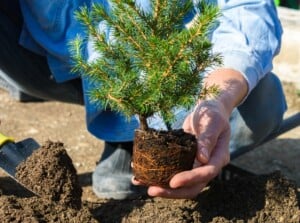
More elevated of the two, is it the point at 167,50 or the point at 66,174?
the point at 167,50

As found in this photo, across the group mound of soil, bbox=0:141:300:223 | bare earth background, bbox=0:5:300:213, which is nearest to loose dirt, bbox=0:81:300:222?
mound of soil, bbox=0:141:300:223

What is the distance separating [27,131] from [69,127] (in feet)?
0.82

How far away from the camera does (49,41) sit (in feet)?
9.80

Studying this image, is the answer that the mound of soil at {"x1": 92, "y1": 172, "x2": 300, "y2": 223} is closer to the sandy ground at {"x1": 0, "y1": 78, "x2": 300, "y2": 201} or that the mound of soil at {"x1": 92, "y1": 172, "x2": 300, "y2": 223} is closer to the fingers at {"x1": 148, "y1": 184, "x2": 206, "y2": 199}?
the fingers at {"x1": 148, "y1": 184, "x2": 206, "y2": 199}

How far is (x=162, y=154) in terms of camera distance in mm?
2094

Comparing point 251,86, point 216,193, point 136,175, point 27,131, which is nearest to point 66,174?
point 136,175

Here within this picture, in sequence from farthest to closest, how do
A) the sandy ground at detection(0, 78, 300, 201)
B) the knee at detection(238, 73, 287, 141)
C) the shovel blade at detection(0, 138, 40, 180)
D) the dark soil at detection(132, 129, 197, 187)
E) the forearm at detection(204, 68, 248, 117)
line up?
the sandy ground at detection(0, 78, 300, 201)
the knee at detection(238, 73, 287, 141)
the shovel blade at detection(0, 138, 40, 180)
the forearm at detection(204, 68, 248, 117)
the dark soil at detection(132, 129, 197, 187)

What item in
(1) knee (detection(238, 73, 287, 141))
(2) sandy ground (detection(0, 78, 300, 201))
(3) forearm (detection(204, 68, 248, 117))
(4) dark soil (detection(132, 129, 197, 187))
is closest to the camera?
(4) dark soil (detection(132, 129, 197, 187))

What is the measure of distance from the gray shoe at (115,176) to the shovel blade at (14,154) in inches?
21.5

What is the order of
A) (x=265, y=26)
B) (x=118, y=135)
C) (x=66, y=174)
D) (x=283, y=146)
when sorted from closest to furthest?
1. (x=66, y=174)
2. (x=265, y=26)
3. (x=118, y=135)
4. (x=283, y=146)

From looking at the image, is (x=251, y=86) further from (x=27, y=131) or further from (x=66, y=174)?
(x=27, y=131)

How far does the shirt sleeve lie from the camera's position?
2.48 m

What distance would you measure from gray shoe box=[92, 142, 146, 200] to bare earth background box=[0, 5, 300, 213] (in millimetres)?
70

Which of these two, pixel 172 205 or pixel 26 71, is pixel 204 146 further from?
pixel 26 71
